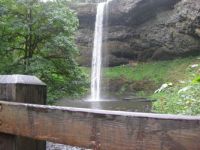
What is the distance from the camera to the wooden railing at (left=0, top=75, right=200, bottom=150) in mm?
1296

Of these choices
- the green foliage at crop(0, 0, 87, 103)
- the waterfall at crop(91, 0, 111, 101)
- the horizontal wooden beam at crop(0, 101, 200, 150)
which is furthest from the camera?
the waterfall at crop(91, 0, 111, 101)

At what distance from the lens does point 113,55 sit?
32.5m

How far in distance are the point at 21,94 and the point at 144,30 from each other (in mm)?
29685

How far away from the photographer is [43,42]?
39.4ft

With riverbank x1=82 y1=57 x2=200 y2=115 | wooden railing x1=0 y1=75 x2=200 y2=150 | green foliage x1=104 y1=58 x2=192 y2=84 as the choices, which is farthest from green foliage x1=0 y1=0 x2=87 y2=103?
green foliage x1=104 y1=58 x2=192 y2=84

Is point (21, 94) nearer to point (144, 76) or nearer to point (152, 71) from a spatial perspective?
point (144, 76)

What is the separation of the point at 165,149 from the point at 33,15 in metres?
11.0

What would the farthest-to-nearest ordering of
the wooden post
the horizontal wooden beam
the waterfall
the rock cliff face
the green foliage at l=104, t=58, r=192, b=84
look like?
the waterfall, the rock cliff face, the green foliage at l=104, t=58, r=192, b=84, the wooden post, the horizontal wooden beam

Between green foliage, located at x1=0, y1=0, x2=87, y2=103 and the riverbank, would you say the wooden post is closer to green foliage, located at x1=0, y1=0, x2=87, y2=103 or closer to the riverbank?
green foliage, located at x1=0, y1=0, x2=87, y2=103

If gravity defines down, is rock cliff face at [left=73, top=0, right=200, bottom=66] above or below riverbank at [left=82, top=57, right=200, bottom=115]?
above

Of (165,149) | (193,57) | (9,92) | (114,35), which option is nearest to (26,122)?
(9,92)

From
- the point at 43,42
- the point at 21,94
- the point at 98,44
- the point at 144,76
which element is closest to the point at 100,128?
the point at 21,94

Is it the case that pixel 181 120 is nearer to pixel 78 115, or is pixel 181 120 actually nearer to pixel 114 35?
pixel 78 115

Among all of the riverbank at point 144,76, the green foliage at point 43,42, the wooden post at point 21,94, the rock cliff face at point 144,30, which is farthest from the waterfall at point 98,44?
the wooden post at point 21,94
